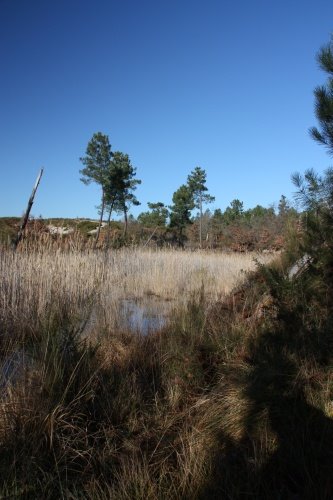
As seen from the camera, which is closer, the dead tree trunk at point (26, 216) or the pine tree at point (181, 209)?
the dead tree trunk at point (26, 216)

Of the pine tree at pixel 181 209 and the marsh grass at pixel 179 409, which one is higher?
the pine tree at pixel 181 209

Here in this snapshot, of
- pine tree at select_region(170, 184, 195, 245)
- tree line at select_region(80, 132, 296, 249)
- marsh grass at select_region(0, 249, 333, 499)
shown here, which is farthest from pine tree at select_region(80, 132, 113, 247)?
marsh grass at select_region(0, 249, 333, 499)

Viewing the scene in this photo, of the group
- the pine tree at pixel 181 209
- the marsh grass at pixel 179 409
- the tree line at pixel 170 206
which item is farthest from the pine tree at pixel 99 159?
the marsh grass at pixel 179 409

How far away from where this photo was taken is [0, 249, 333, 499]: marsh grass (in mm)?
1721

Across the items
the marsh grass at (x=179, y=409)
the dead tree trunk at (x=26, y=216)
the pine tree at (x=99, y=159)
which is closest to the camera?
the marsh grass at (x=179, y=409)

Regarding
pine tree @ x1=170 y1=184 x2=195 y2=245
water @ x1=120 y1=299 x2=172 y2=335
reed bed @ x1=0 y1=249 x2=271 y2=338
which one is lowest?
water @ x1=120 y1=299 x2=172 y2=335

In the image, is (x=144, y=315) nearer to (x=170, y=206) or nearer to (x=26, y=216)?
(x=26, y=216)

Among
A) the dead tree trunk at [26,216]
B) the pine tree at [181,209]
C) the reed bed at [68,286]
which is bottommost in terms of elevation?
the reed bed at [68,286]

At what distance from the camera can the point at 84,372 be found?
7.76 ft

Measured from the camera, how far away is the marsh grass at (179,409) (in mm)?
1721

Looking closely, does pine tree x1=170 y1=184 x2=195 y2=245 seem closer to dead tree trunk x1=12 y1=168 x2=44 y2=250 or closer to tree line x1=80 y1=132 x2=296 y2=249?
tree line x1=80 y1=132 x2=296 y2=249

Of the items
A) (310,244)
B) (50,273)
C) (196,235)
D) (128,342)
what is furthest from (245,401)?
(196,235)

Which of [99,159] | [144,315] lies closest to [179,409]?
[144,315]

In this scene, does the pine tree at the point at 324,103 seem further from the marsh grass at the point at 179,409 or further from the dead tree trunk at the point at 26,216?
the dead tree trunk at the point at 26,216
